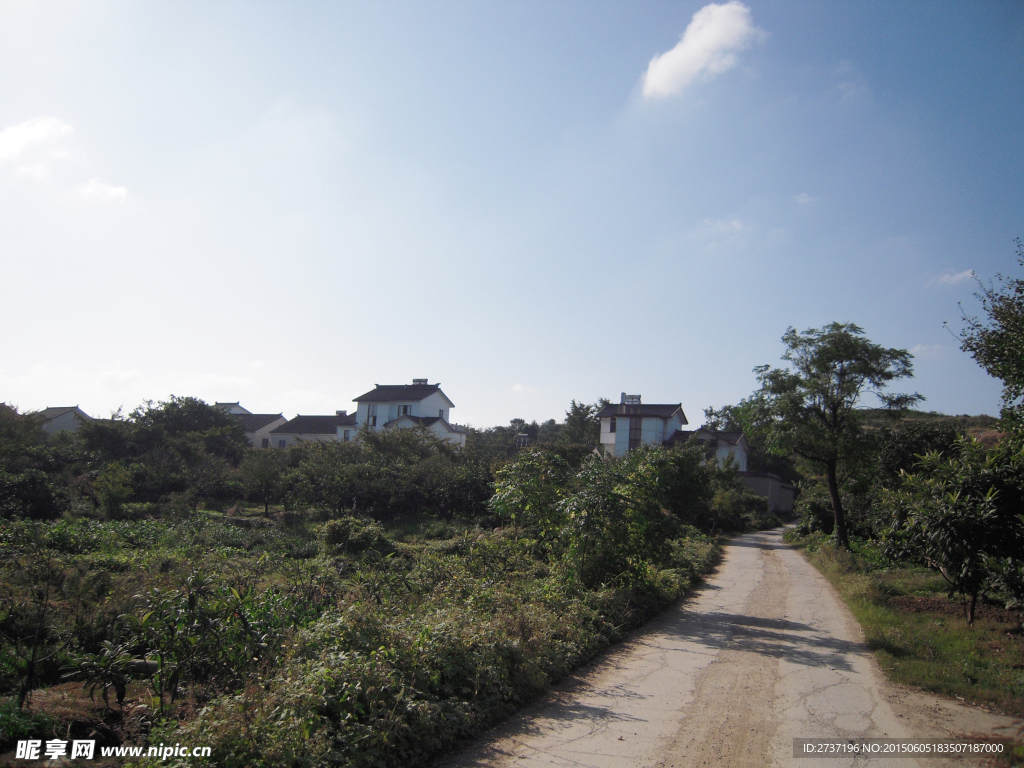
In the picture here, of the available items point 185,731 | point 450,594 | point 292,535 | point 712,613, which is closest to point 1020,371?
point 712,613

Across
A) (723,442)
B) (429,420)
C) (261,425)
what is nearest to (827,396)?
(723,442)

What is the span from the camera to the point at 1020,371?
32.8 feet

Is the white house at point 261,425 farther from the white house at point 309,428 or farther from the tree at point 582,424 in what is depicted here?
the tree at point 582,424

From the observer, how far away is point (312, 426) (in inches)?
2213

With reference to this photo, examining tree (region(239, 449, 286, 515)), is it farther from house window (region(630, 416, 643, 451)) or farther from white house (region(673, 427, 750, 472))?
house window (region(630, 416, 643, 451))

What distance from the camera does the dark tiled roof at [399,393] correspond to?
51719 mm

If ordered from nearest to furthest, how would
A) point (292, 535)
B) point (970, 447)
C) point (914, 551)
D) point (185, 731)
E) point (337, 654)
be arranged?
point (185, 731) < point (337, 654) < point (970, 447) < point (914, 551) < point (292, 535)

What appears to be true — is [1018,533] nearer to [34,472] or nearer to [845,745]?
[845,745]

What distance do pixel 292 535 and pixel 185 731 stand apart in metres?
15.6

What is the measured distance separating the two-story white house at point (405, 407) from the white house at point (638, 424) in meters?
12.6

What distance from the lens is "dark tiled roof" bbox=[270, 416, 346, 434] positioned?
55.1 m

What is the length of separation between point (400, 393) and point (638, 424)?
21221 mm

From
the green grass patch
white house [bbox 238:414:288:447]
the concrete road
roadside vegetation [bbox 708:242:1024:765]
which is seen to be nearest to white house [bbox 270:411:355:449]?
white house [bbox 238:414:288:447]

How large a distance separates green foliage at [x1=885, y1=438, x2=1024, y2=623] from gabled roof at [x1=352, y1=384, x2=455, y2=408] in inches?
1749
